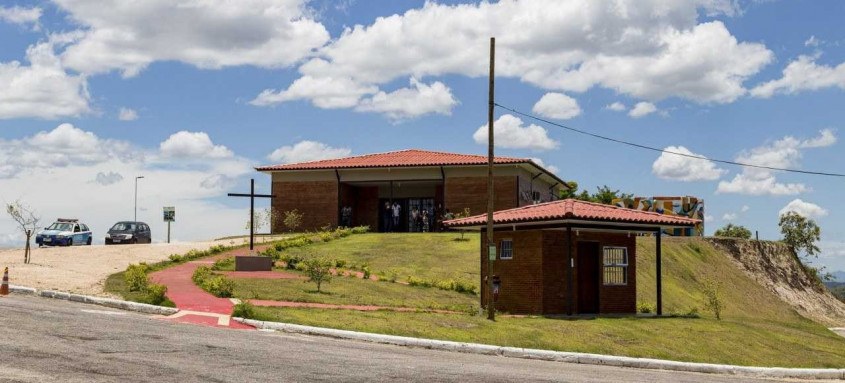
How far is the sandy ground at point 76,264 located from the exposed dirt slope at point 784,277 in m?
34.8

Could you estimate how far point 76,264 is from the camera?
3262 cm

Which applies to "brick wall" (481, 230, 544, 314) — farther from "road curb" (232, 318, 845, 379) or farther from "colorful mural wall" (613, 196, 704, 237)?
"colorful mural wall" (613, 196, 704, 237)

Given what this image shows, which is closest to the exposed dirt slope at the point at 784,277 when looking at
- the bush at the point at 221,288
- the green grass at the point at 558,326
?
the green grass at the point at 558,326

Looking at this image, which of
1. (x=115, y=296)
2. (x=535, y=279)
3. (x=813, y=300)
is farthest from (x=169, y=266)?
(x=813, y=300)

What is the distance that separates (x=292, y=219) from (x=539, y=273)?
29475mm

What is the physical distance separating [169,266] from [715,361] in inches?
879

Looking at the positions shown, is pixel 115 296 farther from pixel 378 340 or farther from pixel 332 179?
pixel 332 179

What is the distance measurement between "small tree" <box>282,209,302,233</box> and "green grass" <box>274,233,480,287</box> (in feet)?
21.9

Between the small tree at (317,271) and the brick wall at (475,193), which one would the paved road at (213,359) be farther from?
the brick wall at (475,193)

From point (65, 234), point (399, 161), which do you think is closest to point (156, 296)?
point (65, 234)

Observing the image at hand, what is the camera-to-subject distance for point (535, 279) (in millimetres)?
25500

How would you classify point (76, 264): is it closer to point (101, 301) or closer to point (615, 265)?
point (101, 301)

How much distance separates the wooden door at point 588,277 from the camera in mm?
26328

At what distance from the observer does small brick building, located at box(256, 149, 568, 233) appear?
51.3 metres
